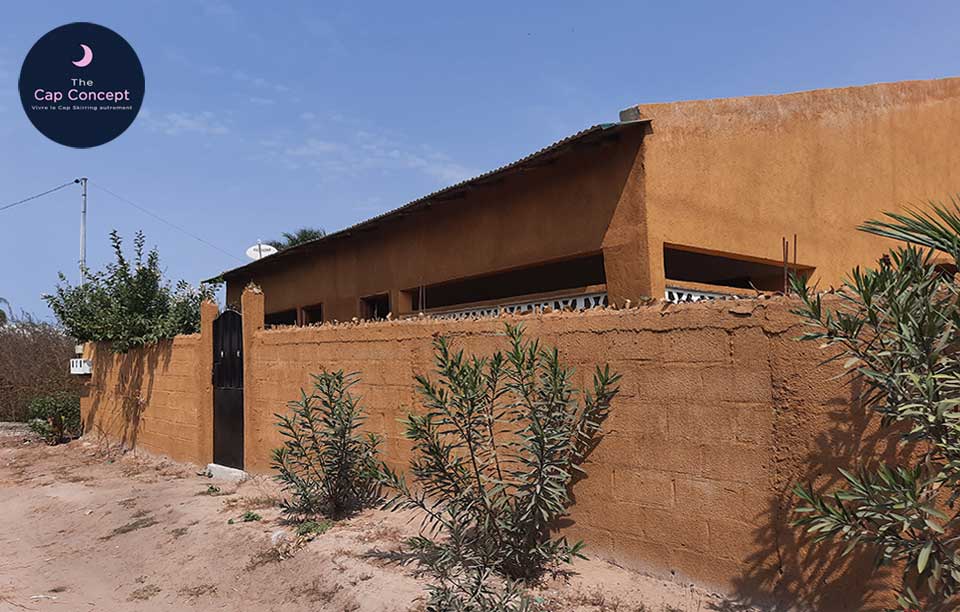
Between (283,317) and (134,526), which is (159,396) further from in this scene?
(283,317)

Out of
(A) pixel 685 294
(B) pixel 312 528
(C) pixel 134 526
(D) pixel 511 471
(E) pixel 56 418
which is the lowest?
(C) pixel 134 526

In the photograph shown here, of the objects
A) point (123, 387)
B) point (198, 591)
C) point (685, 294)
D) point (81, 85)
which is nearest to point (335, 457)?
point (198, 591)

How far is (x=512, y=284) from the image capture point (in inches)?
476

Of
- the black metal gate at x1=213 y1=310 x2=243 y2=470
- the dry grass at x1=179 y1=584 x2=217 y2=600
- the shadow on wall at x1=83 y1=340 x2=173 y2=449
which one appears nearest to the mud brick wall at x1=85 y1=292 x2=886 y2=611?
the dry grass at x1=179 y1=584 x2=217 y2=600

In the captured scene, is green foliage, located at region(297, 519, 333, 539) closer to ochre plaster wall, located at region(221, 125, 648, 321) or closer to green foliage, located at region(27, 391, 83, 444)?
ochre plaster wall, located at region(221, 125, 648, 321)

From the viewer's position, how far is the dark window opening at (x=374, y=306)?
38.5 feet

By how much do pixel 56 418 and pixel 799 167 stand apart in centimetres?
1387

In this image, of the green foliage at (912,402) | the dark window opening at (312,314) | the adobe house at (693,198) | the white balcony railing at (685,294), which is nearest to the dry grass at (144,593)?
the adobe house at (693,198)

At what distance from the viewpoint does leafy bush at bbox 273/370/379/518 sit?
6.21 metres

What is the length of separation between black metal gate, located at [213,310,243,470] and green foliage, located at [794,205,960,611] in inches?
287

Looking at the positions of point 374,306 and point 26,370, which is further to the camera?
point 26,370

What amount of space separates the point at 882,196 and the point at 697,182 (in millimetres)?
3399

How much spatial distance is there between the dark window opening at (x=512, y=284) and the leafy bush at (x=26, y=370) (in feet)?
35.4

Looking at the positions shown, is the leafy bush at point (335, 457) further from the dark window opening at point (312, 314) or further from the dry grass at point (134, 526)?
the dark window opening at point (312, 314)
